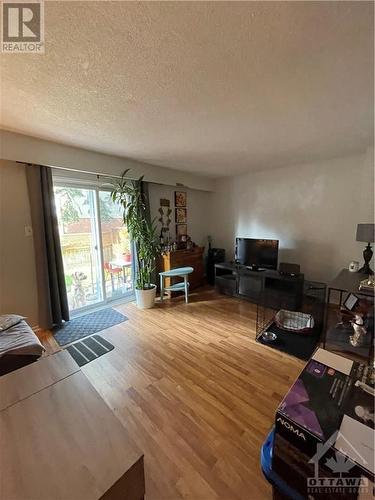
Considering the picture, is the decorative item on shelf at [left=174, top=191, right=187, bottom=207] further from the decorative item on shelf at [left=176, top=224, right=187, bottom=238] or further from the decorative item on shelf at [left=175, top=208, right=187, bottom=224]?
the decorative item on shelf at [left=176, top=224, right=187, bottom=238]

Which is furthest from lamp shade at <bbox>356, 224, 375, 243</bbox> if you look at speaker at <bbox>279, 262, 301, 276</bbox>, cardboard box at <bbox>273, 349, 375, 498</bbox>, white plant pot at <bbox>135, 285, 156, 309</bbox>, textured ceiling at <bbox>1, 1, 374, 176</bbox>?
white plant pot at <bbox>135, 285, 156, 309</bbox>

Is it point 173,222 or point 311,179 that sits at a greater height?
point 311,179

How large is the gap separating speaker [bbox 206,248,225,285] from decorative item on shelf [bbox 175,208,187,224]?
2.86 ft

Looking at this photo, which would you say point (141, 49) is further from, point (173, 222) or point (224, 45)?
point (173, 222)

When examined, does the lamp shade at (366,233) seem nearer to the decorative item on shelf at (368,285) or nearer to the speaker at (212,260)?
the decorative item on shelf at (368,285)

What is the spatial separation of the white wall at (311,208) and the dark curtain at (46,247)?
3298 mm

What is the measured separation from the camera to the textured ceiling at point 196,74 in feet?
3.10

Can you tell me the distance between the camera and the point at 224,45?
3.58 ft

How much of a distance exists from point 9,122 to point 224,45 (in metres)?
2.06

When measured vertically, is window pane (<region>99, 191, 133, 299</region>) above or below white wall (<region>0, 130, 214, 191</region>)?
below

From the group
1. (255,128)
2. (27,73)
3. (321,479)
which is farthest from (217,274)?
(27,73)

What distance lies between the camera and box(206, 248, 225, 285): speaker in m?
4.34

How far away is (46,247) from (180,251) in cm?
206

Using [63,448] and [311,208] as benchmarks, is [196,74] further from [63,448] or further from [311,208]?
[311,208]
